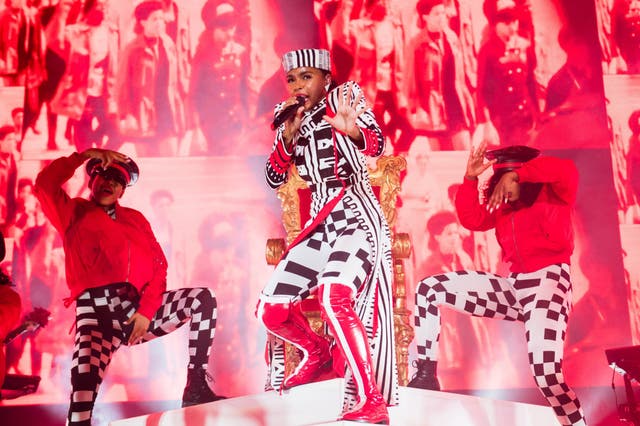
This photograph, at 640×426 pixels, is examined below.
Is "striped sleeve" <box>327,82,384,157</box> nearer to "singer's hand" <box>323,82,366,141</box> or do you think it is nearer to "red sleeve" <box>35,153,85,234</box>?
"singer's hand" <box>323,82,366,141</box>

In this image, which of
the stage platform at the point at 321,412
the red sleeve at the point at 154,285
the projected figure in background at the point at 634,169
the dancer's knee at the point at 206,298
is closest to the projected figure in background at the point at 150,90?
the red sleeve at the point at 154,285

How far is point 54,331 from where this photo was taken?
4.90 metres

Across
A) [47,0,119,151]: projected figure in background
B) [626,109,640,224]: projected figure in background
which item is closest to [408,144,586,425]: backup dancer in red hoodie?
[626,109,640,224]: projected figure in background

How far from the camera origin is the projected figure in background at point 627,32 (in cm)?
536

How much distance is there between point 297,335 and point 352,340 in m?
0.38

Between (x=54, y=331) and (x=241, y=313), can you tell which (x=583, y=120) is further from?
(x=54, y=331)

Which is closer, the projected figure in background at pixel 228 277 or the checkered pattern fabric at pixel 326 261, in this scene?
the checkered pattern fabric at pixel 326 261

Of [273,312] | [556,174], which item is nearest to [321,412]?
[273,312]

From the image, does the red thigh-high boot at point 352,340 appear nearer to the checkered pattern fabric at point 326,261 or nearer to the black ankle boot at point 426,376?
the checkered pattern fabric at point 326,261

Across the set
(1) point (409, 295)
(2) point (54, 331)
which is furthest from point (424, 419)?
(2) point (54, 331)

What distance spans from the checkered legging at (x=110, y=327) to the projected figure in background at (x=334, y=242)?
1029 millimetres

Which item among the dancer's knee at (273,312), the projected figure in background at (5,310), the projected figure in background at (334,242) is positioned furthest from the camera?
the projected figure in background at (5,310)

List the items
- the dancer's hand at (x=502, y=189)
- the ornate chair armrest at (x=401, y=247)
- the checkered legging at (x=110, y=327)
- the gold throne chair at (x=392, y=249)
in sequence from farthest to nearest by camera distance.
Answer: the ornate chair armrest at (x=401, y=247) < the gold throne chair at (x=392, y=249) < the dancer's hand at (x=502, y=189) < the checkered legging at (x=110, y=327)

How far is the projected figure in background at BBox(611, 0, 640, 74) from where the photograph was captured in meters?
5.36
